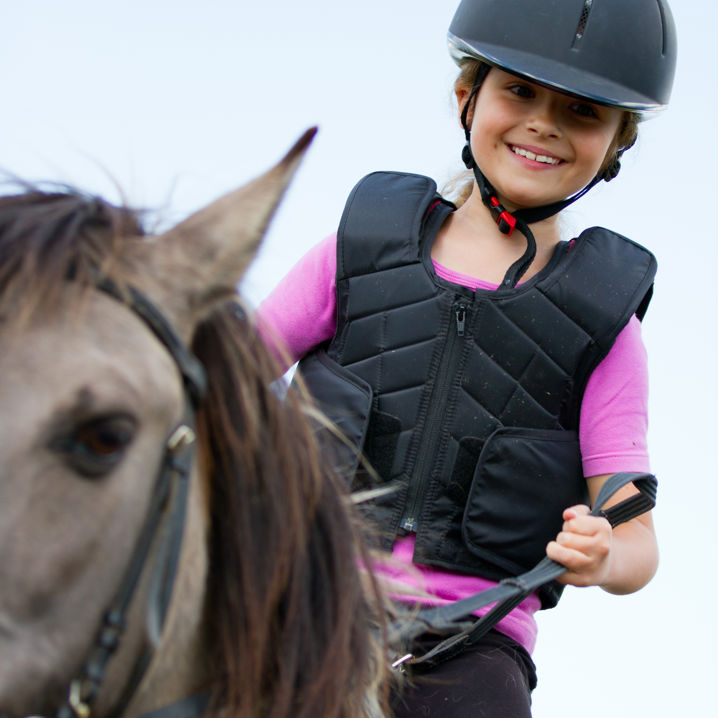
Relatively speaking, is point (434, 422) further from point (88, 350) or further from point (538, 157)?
point (88, 350)

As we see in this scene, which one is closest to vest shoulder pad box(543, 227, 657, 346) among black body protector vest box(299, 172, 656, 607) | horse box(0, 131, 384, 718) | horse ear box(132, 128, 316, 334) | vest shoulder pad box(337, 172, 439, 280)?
black body protector vest box(299, 172, 656, 607)

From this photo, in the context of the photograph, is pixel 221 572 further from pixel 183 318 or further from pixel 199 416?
pixel 183 318

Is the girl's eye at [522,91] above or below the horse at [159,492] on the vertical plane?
above

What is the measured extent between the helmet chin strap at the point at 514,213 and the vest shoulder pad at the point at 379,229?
0.53 feet

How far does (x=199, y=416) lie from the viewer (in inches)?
51.9

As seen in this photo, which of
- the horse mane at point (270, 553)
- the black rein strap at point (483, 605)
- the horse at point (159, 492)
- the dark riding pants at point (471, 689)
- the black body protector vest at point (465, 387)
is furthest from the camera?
the black body protector vest at point (465, 387)

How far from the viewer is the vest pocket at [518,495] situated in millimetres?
2252

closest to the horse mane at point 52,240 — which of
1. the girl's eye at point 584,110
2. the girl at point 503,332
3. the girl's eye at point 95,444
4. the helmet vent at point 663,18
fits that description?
the girl's eye at point 95,444

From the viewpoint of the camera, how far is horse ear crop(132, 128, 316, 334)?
48.4 inches

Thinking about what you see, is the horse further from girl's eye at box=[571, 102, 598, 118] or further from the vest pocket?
girl's eye at box=[571, 102, 598, 118]

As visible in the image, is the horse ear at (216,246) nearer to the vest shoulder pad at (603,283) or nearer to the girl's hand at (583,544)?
the girl's hand at (583,544)

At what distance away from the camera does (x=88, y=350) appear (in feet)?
3.61

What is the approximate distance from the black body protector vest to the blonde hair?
1.32ft

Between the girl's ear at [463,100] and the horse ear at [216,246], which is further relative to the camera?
the girl's ear at [463,100]
